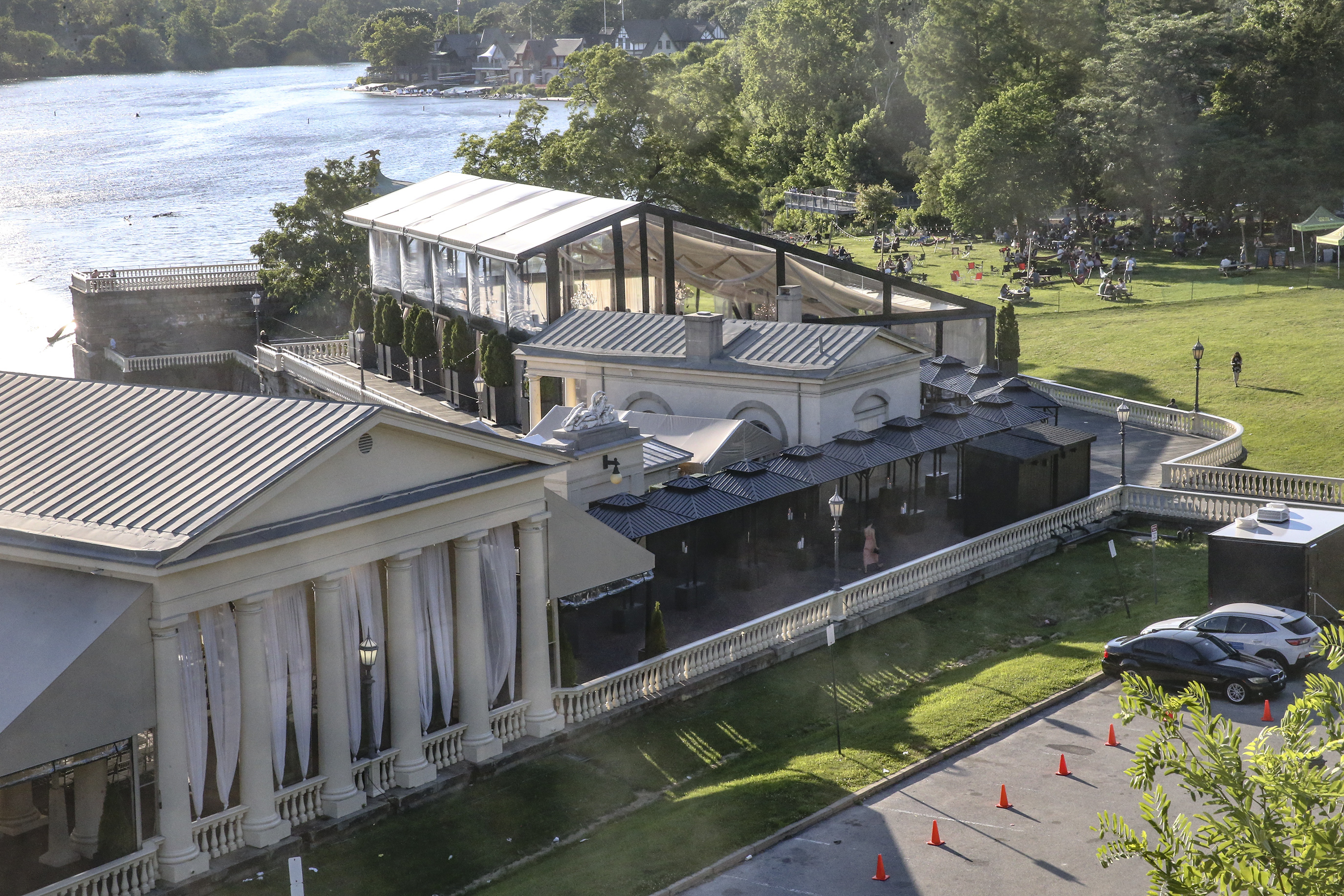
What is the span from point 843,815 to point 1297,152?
64.9m

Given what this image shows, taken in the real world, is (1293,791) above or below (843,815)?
above

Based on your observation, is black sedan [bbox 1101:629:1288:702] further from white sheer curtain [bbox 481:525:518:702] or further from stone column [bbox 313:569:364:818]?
stone column [bbox 313:569:364:818]

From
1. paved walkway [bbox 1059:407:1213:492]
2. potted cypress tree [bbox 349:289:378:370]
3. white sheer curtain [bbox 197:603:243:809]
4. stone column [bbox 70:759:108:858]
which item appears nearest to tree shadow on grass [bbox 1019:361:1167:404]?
paved walkway [bbox 1059:407:1213:492]

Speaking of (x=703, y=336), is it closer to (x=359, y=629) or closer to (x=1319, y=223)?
Result: (x=359, y=629)

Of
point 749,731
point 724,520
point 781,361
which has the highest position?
point 781,361

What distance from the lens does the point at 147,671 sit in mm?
19312

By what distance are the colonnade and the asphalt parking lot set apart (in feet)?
19.2

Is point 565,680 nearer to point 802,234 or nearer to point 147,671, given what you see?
point 147,671

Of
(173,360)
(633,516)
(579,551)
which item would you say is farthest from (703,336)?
(173,360)

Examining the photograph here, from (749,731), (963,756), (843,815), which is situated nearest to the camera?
(843,815)

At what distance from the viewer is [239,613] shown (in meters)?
20.3

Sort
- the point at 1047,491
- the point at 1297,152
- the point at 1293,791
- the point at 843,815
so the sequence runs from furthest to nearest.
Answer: the point at 1297,152 < the point at 1047,491 < the point at 843,815 < the point at 1293,791

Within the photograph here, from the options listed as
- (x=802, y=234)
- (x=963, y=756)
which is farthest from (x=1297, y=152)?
(x=963, y=756)

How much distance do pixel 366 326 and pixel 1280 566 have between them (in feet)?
135
